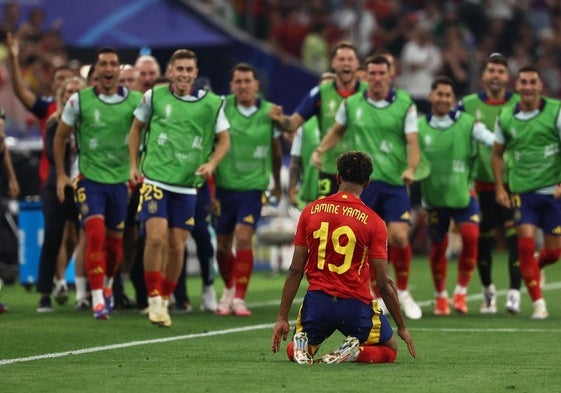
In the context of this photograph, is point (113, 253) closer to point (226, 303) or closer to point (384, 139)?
point (226, 303)

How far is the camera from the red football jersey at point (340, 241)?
1088 centimetres

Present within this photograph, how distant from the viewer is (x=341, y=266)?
11.0 metres

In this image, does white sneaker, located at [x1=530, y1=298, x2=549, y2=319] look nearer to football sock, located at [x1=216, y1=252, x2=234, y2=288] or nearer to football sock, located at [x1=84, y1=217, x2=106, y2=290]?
football sock, located at [x1=216, y1=252, x2=234, y2=288]

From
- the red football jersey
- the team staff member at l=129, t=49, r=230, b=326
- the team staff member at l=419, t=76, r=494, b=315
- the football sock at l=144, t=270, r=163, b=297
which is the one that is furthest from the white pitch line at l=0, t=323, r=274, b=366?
the team staff member at l=419, t=76, r=494, b=315

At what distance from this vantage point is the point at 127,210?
1652cm

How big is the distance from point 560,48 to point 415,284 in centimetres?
1146

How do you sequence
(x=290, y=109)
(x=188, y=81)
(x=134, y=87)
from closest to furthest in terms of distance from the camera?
(x=188, y=81)
(x=134, y=87)
(x=290, y=109)

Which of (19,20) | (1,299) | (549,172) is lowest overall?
(1,299)

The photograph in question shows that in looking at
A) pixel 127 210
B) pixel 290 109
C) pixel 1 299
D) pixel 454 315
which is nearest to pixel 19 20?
pixel 290 109

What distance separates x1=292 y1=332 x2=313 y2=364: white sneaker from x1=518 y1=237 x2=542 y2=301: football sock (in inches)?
214

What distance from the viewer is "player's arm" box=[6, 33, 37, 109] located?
1568 centimetres

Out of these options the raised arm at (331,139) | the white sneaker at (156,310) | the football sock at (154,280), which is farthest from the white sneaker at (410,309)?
the white sneaker at (156,310)

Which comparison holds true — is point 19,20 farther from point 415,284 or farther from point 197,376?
point 197,376

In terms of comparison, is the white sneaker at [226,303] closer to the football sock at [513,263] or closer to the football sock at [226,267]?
the football sock at [226,267]
